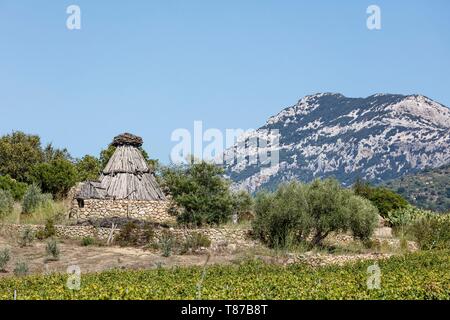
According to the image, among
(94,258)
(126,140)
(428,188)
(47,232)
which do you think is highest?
(428,188)

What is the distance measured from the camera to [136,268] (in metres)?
26.1

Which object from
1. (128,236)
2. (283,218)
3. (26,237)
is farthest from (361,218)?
(26,237)

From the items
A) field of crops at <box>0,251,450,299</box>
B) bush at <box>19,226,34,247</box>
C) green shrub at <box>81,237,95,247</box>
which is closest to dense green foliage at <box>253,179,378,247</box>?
field of crops at <box>0,251,450,299</box>

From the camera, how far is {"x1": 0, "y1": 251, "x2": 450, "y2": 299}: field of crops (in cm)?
1521

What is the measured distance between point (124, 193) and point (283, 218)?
505 inches

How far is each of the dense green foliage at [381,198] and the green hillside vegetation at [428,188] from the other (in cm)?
10263

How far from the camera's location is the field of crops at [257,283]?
49.9 feet

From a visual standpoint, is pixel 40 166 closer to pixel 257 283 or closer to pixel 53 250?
pixel 53 250

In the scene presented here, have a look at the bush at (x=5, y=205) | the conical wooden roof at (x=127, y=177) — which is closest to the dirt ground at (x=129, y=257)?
the bush at (x=5, y=205)

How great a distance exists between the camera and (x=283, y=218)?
32.7 metres

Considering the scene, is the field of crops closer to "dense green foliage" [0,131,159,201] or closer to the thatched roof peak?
the thatched roof peak

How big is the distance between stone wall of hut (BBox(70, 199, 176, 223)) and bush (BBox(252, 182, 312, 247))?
8.33m
